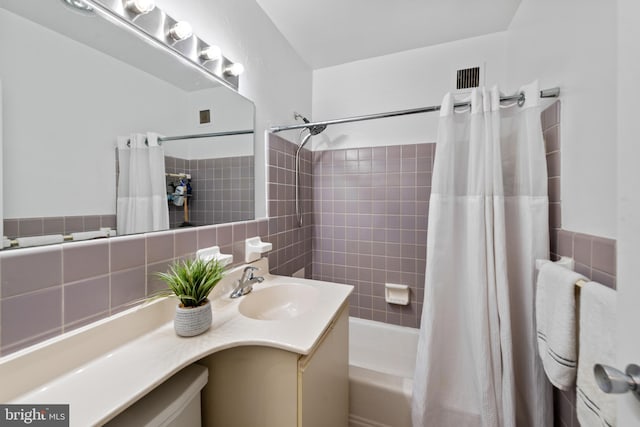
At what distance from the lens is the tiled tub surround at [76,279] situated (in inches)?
21.0

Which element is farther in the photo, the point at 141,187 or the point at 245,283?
the point at 245,283

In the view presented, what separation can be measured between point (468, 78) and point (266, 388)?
7.55ft

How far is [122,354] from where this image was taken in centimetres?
66

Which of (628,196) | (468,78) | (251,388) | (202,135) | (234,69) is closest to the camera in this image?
(628,196)

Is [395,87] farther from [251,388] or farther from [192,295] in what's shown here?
[251,388]

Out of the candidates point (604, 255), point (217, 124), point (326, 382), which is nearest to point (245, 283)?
point (326, 382)

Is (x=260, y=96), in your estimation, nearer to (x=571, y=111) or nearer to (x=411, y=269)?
(x=571, y=111)

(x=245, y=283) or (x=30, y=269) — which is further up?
(x=30, y=269)

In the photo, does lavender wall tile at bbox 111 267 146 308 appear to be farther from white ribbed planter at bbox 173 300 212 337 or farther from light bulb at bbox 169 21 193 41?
light bulb at bbox 169 21 193 41

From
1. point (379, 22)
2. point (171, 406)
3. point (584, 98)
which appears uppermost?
point (379, 22)

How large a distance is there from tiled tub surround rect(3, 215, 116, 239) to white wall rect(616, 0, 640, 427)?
1.25 meters

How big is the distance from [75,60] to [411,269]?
210 cm

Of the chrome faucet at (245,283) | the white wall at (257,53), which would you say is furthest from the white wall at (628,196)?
the white wall at (257,53)

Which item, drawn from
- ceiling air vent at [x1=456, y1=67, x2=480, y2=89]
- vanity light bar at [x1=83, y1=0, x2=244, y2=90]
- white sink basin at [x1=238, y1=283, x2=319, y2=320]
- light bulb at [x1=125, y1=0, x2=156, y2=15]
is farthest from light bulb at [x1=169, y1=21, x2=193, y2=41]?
ceiling air vent at [x1=456, y1=67, x2=480, y2=89]
